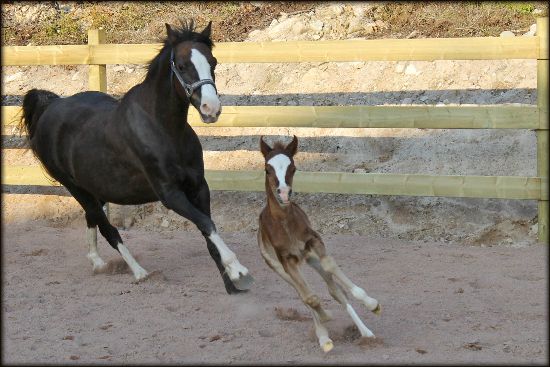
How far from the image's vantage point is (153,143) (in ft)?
21.5

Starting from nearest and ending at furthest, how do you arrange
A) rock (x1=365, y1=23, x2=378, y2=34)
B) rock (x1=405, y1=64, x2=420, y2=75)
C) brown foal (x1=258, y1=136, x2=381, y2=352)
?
brown foal (x1=258, y1=136, x2=381, y2=352) → rock (x1=405, y1=64, x2=420, y2=75) → rock (x1=365, y1=23, x2=378, y2=34)

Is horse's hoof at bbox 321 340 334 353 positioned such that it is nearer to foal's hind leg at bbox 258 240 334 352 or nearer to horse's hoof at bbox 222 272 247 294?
foal's hind leg at bbox 258 240 334 352

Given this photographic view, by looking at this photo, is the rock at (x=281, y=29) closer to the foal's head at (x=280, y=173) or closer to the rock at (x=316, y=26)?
the rock at (x=316, y=26)

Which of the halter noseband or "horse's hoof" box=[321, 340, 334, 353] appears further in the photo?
the halter noseband

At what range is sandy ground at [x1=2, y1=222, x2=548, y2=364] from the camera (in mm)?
5090

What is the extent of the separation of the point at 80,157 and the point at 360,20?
520cm

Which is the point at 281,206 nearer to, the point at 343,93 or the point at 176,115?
the point at 176,115

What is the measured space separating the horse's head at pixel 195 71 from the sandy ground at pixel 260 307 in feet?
4.87

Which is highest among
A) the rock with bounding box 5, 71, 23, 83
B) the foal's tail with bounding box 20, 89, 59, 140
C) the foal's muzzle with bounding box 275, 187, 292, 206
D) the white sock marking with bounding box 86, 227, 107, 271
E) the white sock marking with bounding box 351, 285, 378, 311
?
the foal's muzzle with bounding box 275, 187, 292, 206

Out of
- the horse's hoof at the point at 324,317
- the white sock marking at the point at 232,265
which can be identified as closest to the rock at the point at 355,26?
the white sock marking at the point at 232,265

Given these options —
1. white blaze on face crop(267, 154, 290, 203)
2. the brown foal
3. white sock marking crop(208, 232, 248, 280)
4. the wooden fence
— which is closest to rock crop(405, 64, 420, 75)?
the wooden fence

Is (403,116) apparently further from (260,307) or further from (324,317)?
(324,317)

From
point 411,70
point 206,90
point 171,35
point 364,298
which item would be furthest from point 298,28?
point 364,298

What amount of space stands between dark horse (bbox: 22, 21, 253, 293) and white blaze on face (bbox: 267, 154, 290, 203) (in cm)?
99
